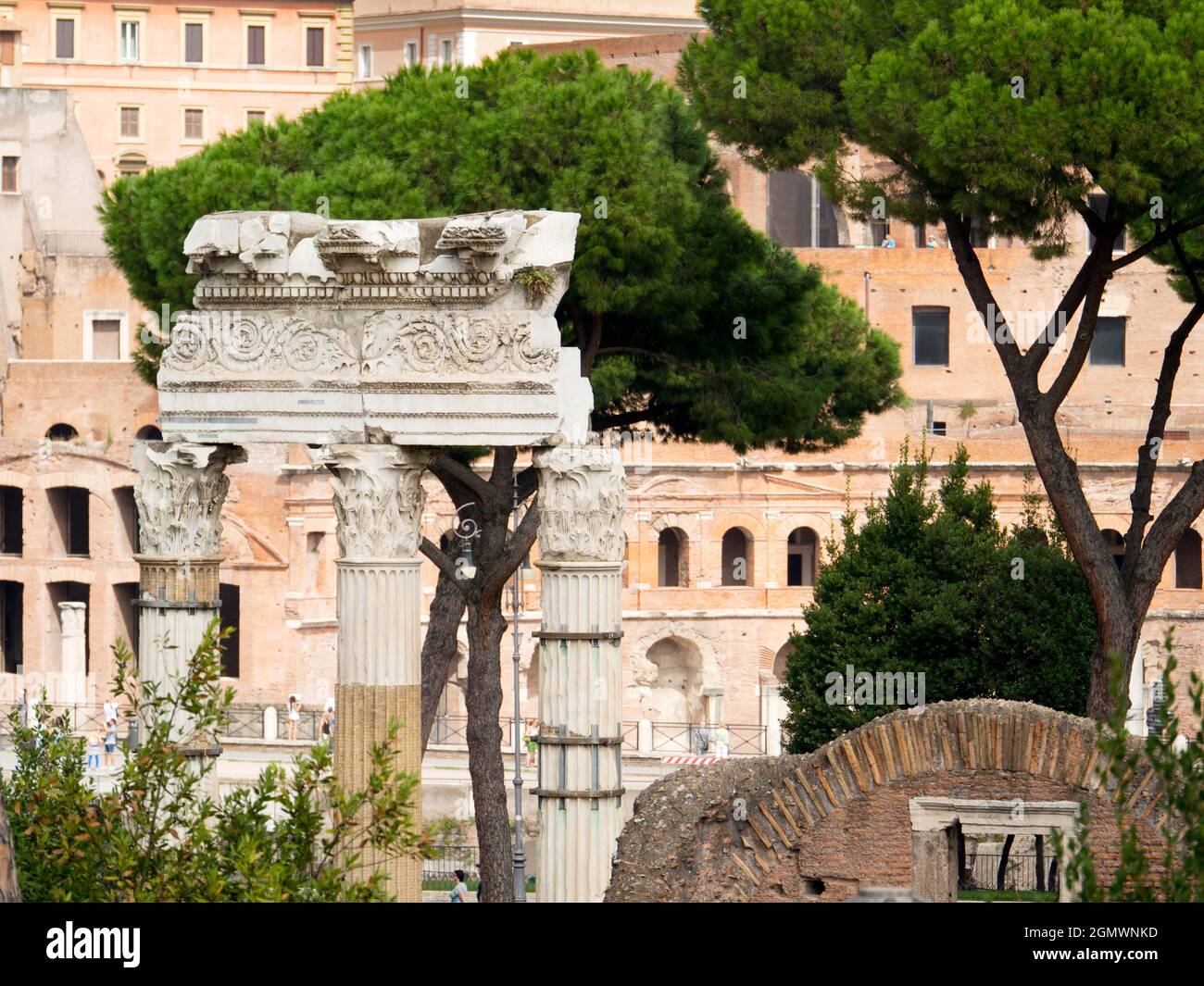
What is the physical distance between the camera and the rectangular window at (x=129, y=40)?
47125mm

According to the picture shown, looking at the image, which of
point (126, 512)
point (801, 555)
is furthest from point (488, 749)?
point (801, 555)

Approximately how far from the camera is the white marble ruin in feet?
39.7

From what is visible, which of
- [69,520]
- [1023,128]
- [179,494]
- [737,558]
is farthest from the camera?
[737,558]

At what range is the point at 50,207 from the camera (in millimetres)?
42875

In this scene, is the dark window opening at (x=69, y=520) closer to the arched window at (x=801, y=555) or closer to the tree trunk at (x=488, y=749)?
the arched window at (x=801, y=555)

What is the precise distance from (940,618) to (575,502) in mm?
11495

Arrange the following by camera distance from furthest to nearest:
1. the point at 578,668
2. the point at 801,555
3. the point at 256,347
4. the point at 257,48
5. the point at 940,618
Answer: the point at 257,48, the point at 801,555, the point at 940,618, the point at 256,347, the point at 578,668

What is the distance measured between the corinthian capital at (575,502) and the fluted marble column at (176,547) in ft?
5.30

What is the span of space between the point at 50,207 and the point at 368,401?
31.6 m

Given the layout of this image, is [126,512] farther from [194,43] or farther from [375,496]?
[375,496]

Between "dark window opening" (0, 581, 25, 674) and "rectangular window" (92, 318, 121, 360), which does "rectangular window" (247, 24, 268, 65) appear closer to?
"rectangular window" (92, 318, 121, 360)

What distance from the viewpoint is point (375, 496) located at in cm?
1236

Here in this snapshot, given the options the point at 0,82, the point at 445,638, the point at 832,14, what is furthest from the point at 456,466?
the point at 0,82
